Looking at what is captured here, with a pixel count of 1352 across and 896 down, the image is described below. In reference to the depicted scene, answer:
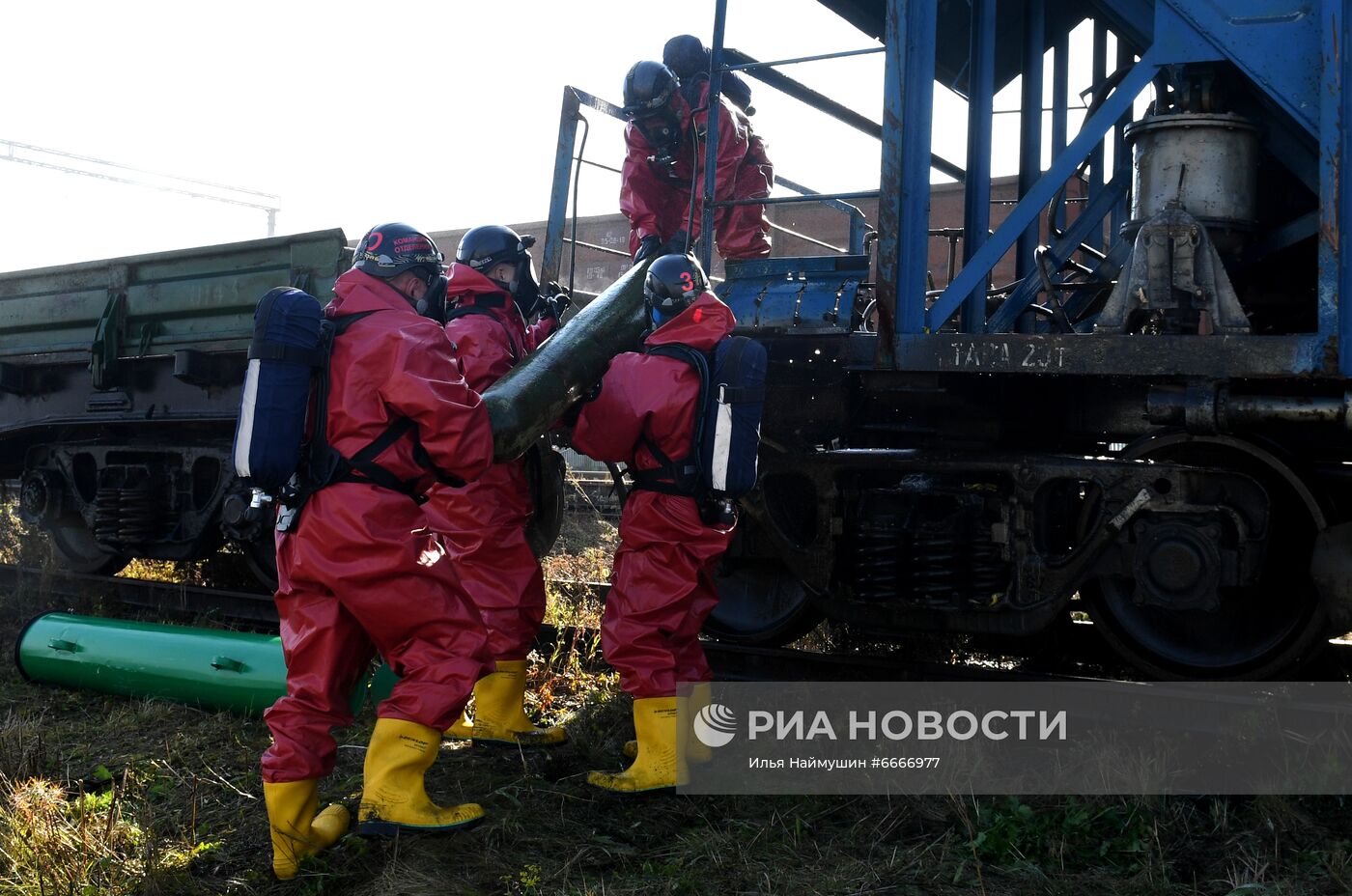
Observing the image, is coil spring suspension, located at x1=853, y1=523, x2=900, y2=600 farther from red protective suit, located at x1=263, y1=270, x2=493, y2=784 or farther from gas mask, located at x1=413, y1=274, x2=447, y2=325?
gas mask, located at x1=413, y1=274, x2=447, y2=325

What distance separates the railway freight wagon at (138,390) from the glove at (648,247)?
5.93 feet

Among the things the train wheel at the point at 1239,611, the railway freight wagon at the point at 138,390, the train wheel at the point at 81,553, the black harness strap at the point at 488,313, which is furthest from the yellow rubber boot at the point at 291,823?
the train wheel at the point at 81,553

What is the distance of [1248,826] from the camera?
379 cm

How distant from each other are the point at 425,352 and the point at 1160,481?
3.03 metres

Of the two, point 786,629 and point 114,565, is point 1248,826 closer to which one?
point 786,629

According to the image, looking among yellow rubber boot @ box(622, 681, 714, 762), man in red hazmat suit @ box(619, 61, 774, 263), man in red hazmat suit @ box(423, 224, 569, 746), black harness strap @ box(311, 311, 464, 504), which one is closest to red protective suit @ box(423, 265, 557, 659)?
man in red hazmat suit @ box(423, 224, 569, 746)

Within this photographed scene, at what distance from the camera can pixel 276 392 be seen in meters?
3.32

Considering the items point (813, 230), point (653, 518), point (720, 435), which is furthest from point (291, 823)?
point (813, 230)

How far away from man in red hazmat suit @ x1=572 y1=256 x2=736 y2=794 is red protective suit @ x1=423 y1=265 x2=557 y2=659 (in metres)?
0.53

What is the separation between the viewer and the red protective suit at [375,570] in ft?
11.0

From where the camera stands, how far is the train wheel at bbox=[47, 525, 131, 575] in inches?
319

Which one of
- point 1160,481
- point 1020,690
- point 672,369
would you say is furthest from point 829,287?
point 1020,690

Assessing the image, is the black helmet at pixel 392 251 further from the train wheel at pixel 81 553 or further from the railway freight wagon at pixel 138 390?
the train wheel at pixel 81 553

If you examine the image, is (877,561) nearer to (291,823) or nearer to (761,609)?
(761,609)
